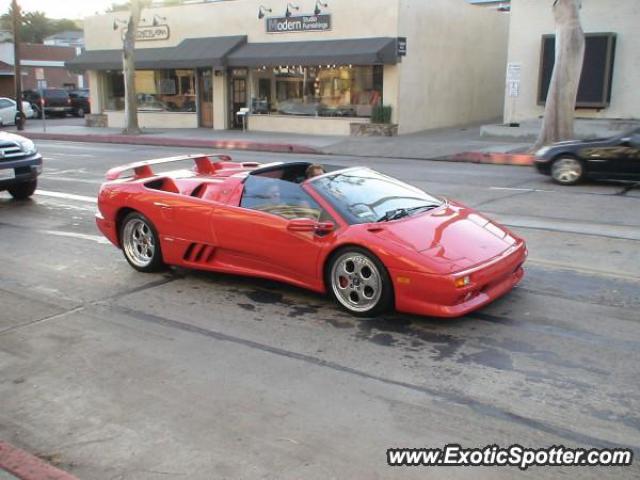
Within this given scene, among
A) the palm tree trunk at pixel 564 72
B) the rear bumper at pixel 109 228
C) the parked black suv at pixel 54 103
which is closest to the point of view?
the rear bumper at pixel 109 228

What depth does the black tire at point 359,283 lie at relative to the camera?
5613 millimetres

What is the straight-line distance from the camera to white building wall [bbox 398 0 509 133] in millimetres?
26062

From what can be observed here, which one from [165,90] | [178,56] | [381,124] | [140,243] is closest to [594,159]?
[140,243]

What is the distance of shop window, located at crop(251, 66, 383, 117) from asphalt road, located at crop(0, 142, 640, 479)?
63.1 ft

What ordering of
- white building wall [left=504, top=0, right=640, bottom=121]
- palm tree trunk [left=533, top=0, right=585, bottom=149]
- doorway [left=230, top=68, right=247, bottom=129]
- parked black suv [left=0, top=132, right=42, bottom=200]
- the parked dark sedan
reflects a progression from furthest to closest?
doorway [left=230, top=68, right=247, bottom=129] < white building wall [left=504, top=0, right=640, bottom=121] < palm tree trunk [left=533, top=0, right=585, bottom=149] < the parked dark sedan < parked black suv [left=0, top=132, right=42, bottom=200]

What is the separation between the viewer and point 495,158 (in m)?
18.8

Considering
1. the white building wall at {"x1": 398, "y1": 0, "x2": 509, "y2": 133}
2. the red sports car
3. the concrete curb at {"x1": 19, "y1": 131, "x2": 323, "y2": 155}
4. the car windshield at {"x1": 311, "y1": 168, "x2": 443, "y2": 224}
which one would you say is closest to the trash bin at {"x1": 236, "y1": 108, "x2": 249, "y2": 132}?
the concrete curb at {"x1": 19, "y1": 131, "x2": 323, "y2": 155}

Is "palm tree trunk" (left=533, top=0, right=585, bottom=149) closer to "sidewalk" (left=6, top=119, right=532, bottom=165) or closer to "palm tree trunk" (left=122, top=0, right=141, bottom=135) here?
"sidewalk" (left=6, top=119, right=532, bottom=165)

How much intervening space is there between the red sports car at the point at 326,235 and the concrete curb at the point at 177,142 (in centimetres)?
1546

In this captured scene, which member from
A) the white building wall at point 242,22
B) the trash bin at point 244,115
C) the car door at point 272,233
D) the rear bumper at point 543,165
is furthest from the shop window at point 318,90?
the car door at point 272,233

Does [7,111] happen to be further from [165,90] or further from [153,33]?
[153,33]

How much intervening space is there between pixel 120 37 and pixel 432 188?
84.4ft

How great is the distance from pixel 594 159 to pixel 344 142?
12.1 metres

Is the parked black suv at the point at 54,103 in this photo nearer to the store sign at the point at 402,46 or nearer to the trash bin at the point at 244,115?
the trash bin at the point at 244,115
